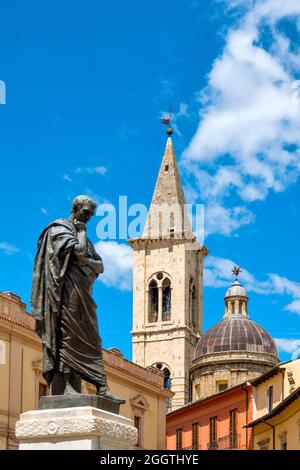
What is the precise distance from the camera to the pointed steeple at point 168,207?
10644 centimetres

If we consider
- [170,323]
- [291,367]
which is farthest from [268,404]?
[170,323]

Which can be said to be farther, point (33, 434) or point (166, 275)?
point (166, 275)

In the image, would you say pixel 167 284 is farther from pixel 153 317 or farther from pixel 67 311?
pixel 67 311

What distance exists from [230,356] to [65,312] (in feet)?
222

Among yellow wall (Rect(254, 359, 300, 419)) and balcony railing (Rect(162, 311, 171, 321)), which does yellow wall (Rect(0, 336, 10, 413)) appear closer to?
yellow wall (Rect(254, 359, 300, 419))

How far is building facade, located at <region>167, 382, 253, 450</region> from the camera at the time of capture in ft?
175

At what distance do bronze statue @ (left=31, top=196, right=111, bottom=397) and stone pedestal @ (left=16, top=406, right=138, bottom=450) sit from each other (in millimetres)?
422

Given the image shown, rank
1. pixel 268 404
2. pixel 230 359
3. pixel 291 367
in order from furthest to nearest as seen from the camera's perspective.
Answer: pixel 230 359
pixel 268 404
pixel 291 367

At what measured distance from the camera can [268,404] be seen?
165 ft

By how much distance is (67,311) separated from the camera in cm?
984

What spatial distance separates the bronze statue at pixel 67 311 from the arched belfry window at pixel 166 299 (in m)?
96.5

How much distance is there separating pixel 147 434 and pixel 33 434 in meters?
41.8
